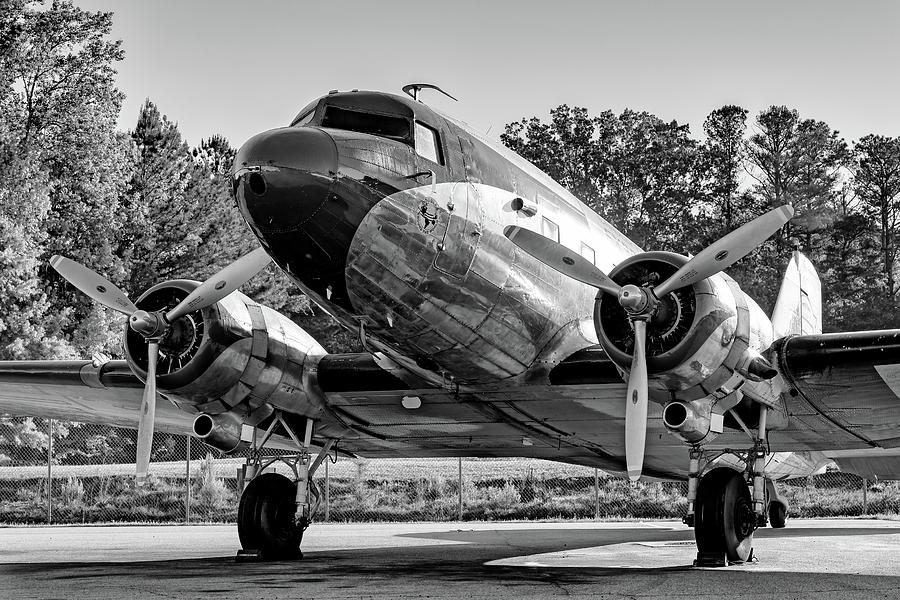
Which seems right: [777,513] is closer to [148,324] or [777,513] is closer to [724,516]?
[724,516]

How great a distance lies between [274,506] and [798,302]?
23.8 feet

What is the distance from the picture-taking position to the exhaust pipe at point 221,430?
13.2 meters

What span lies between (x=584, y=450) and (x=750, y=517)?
8.87ft

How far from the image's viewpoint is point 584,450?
14148 millimetres

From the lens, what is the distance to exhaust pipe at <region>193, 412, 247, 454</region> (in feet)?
43.3

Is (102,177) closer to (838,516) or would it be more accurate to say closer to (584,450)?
(838,516)

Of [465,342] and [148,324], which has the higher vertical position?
[148,324]

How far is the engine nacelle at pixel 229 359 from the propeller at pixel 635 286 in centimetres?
378

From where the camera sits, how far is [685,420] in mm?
11133

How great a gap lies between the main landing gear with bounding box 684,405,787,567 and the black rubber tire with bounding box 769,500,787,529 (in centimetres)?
882

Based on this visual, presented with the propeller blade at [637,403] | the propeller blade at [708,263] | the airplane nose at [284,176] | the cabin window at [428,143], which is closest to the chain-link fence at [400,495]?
the propeller blade at [637,403]

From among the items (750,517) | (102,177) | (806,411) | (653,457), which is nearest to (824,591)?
(750,517)

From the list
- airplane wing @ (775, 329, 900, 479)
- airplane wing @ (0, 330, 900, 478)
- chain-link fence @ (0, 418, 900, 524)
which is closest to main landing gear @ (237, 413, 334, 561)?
airplane wing @ (0, 330, 900, 478)

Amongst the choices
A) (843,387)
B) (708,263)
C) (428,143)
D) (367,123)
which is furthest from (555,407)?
(367,123)
